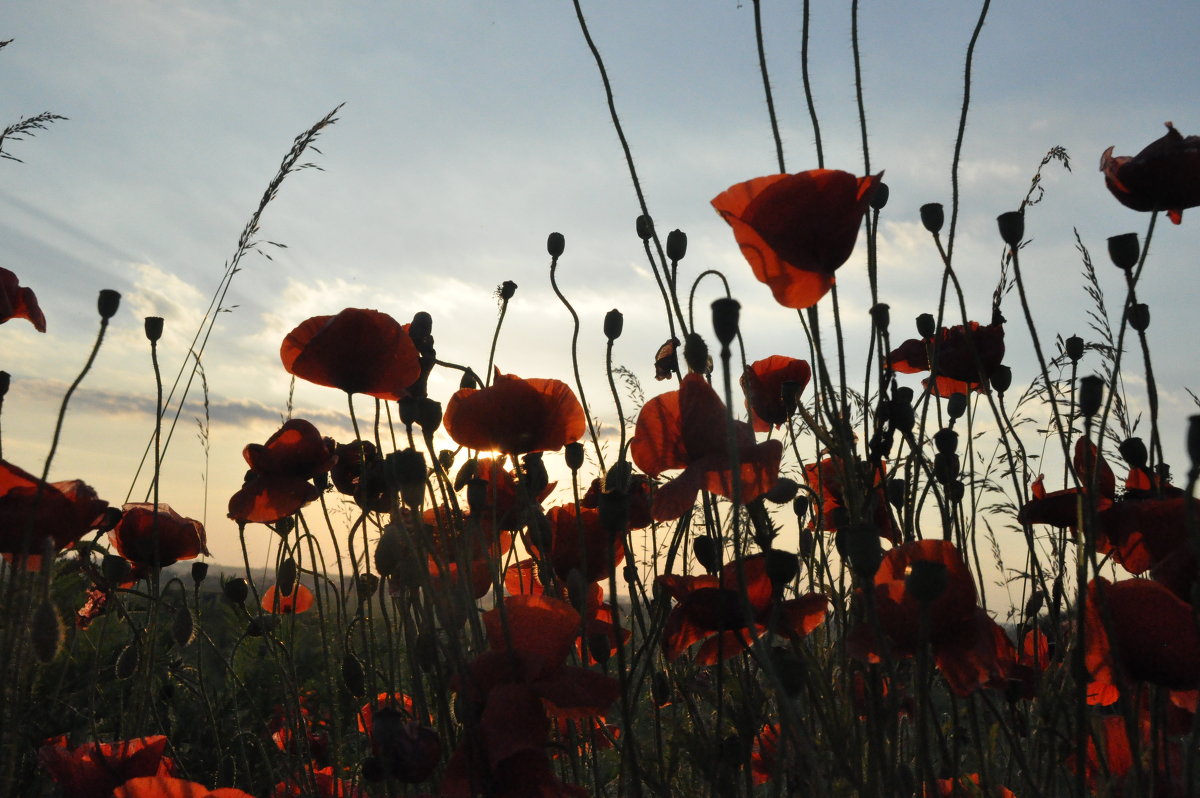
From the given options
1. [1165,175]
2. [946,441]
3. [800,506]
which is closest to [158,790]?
[946,441]

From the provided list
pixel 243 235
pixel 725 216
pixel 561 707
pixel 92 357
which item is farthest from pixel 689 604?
pixel 243 235

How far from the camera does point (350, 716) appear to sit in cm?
263

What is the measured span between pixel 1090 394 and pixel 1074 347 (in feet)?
2.52

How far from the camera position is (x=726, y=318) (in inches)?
34.7

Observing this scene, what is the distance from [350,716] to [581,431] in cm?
161

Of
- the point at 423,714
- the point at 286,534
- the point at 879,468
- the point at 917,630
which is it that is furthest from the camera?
the point at 286,534

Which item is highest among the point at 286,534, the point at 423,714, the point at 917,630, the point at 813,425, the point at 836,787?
the point at 813,425

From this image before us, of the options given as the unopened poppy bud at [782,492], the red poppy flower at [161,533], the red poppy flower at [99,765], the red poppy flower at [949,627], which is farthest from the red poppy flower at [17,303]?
the red poppy flower at [949,627]

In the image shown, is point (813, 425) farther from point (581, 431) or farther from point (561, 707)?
point (561, 707)

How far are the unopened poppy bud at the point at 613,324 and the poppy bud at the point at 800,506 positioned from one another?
0.69 meters

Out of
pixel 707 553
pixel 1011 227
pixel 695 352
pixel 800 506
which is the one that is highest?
pixel 1011 227

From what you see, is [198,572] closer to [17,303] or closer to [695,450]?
[17,303]

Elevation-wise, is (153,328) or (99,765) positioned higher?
(153,328)

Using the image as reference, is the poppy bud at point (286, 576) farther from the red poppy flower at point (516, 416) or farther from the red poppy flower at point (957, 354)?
the red poppy flower at point (957, 354)
